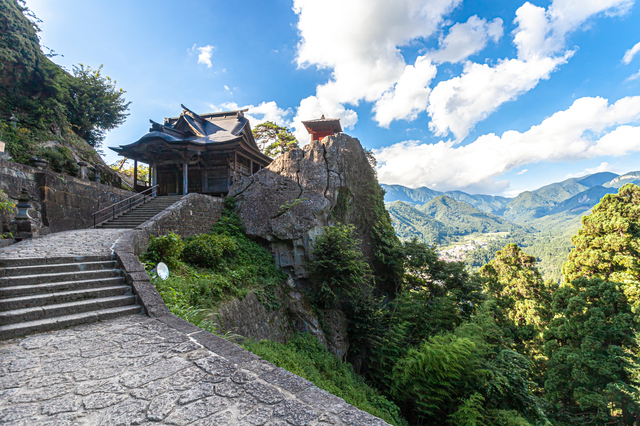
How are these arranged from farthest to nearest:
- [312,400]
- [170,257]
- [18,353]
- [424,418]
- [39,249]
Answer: [424,418] → [170,257] → [39,249] → [18,353] → [312,400]

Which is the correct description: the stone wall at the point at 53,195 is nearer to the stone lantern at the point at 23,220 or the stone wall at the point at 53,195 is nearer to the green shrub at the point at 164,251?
the stone lantern at the point at 23,220

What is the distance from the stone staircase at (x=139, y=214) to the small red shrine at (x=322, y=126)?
567 inches

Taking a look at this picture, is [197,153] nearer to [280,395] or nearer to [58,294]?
[58,294]

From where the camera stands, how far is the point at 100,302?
4.37 metres

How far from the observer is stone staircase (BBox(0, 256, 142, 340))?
3.78 meters

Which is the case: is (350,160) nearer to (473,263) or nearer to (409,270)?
(409,270)

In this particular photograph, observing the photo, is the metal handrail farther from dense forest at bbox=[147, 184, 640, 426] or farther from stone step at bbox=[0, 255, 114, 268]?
stone step at bbox=[0, 255, 114, 268]

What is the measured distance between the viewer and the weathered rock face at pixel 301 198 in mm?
11367

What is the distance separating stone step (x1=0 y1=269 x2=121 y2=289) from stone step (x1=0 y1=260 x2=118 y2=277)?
189 mm

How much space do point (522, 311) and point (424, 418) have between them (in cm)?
1189

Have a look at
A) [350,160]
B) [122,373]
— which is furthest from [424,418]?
[350,160]

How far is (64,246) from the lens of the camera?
6082 millimetres

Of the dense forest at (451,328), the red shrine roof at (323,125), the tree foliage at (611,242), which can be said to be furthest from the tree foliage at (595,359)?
the red shrine roof at (323,125)

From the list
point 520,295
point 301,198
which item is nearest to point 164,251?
point 301,198
